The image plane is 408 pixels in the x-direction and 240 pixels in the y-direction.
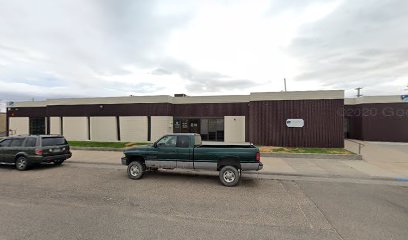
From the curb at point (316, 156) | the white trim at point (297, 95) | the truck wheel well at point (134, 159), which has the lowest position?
the curb at point (316, 156)

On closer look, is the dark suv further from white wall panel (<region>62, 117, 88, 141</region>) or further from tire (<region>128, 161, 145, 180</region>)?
white wall panel (<region>62, 117, 88, 141</region>)

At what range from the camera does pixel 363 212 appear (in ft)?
18.3

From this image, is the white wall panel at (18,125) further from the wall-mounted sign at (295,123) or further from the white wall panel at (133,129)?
the wall-mounted sign at (295,123)

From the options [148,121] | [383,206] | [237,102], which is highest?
[237,102]

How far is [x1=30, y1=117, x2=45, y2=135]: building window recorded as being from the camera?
25616mm

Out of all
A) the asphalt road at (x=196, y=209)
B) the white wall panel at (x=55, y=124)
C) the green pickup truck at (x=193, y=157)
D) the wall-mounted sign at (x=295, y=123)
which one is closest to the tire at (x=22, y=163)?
the asphalt road at (x=196, y=209)

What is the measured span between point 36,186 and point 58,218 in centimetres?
375

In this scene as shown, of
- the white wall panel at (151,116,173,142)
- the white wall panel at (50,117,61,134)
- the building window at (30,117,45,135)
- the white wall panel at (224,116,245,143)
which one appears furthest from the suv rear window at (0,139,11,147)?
the building window at (30,117,45,135)

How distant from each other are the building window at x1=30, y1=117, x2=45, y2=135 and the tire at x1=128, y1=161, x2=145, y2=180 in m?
22.4

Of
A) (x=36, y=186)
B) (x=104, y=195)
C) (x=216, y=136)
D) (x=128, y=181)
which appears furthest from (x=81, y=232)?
(x=216, y=136)

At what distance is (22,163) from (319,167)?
14247 millimetres

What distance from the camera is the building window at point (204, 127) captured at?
21.4 m

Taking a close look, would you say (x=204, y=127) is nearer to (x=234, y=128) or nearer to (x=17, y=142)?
(x=234, y=128)

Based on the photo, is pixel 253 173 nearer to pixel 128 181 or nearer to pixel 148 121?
pixel 128 181
